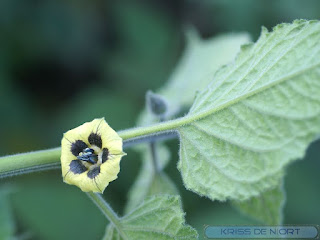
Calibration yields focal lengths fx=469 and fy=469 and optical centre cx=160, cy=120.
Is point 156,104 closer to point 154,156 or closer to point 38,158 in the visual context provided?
point 154,156

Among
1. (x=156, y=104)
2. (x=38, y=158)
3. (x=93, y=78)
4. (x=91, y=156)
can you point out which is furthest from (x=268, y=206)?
(x=93, y=78)

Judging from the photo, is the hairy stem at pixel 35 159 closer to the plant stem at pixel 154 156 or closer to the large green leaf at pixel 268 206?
the plant stem at pixel 154 156

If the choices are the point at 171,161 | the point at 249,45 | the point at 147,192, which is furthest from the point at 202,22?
the point at 249,45

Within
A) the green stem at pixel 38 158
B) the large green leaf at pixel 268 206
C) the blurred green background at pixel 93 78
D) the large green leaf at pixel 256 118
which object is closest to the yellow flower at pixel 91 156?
the green stem at pixel 38 158

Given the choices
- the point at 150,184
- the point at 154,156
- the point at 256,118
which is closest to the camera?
the point at 256,118

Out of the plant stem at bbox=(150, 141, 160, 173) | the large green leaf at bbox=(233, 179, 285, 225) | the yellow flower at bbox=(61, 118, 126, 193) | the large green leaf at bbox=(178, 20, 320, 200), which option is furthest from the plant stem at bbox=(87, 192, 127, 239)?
the large green leaf at bbox=(233, 179, 285, 225)

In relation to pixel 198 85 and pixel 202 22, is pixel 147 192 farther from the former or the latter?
pixel 202 22
